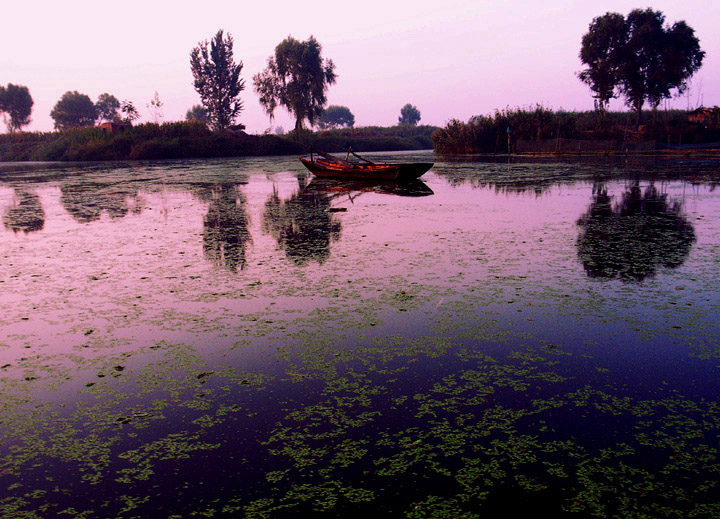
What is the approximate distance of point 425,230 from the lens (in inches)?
412

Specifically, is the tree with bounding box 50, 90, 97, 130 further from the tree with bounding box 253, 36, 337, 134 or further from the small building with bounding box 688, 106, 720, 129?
the small building with bounding box 688, 106, 720, 129

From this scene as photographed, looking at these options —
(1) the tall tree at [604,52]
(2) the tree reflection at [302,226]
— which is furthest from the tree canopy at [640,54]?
(2) the tree reflection at [302,226]

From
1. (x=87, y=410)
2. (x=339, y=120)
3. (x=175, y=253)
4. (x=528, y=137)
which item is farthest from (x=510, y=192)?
(x=339, y=120)

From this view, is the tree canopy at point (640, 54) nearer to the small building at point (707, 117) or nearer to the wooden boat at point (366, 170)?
the small building at point (707, 117)

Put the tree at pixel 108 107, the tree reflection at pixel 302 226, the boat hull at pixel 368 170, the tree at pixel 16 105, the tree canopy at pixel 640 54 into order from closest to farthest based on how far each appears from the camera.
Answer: the tree reflection at pixel 302 226 < the boat hull at pixel 368 170 < the tree canopy at pixel 640 54 < the tree at pixel 16 105 < the tree at pixel 108 107

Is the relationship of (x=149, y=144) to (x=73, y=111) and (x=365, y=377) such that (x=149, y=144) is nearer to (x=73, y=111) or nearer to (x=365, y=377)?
(x=365, y=377)

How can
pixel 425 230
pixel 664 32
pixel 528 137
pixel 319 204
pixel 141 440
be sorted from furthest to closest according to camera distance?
pixel 664 32
pixel 528 137
pixel 319 204
pixel 425 230
pixel 141 440

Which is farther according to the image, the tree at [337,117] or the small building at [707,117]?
the tree at [337,117]

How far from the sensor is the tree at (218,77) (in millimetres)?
79438

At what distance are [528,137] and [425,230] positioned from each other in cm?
3803

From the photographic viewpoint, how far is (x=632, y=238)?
921 centimetres

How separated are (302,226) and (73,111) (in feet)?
408

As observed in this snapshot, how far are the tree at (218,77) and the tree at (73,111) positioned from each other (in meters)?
51.0

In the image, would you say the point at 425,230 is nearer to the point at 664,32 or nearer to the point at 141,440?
the point at 141,440
